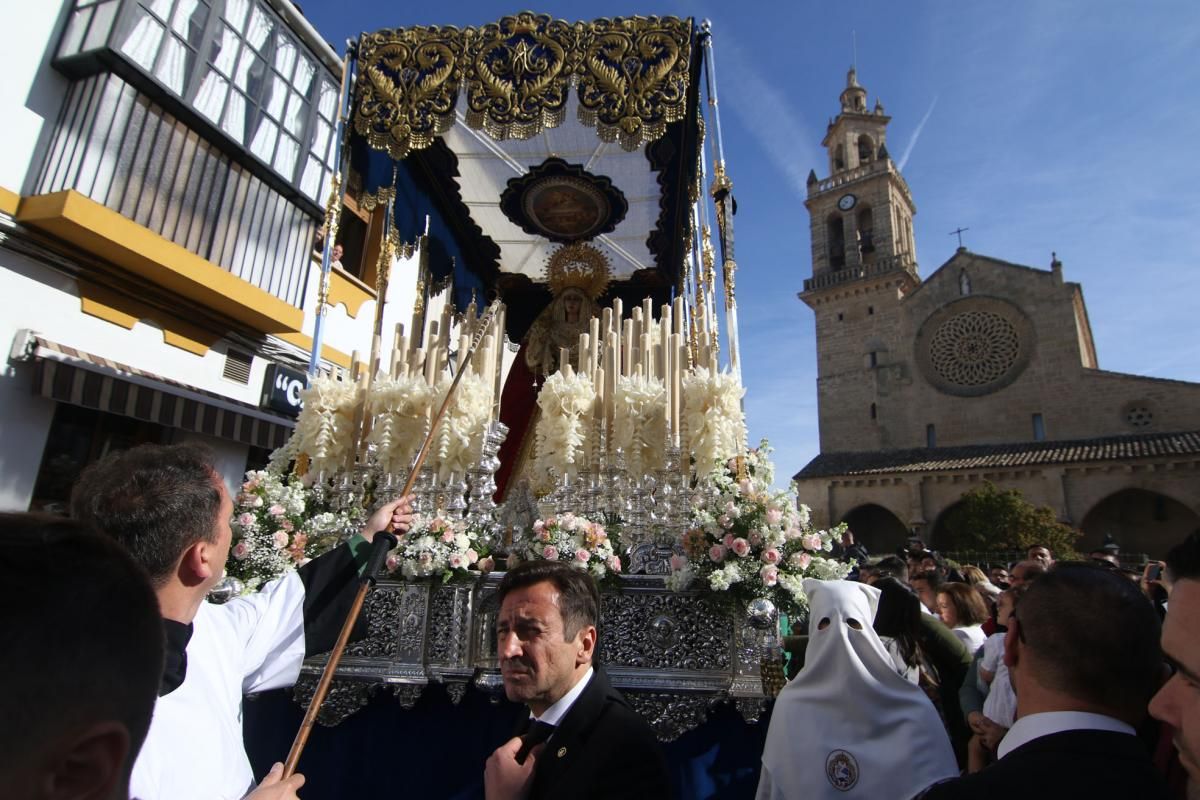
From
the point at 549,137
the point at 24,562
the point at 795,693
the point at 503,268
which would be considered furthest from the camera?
the point at 503,268

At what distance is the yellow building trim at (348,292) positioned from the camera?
10.0 metres

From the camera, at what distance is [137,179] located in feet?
24.2

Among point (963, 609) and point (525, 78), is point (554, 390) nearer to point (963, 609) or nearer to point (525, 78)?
point (525, 78)

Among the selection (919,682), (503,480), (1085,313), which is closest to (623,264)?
(503,480)

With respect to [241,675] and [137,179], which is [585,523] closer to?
[241,675]

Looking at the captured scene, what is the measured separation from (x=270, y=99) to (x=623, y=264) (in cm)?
586

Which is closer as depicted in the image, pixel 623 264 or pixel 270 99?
pixel 623 264

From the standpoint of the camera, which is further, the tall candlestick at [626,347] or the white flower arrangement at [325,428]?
the tall candlestick at [626,347]

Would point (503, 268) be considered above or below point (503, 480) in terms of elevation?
above

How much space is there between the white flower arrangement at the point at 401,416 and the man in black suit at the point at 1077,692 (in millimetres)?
3485

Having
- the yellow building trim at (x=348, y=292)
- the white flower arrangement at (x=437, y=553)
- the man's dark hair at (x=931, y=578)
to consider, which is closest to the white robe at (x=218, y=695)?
the white flower arrangement at (x=437, y=553)

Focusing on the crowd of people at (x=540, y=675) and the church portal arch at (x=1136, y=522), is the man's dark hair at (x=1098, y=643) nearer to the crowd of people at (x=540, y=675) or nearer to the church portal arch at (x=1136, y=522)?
the crowd of people at (x=540, y=675)

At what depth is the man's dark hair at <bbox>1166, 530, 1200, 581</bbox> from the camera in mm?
1447

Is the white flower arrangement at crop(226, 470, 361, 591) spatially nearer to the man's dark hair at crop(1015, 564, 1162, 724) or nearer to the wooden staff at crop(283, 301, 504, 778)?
the wooden staff at crop(283, 301, 504, 778)
